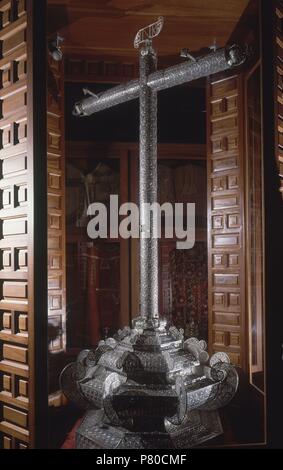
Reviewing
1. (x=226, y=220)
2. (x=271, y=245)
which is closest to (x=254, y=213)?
(x=226, y=220)

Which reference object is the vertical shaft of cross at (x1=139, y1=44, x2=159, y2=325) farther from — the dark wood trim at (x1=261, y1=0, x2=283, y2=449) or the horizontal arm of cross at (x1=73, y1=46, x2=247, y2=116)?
the dark wood trim at (x1=261, y1=0, x2=283, y2=449)

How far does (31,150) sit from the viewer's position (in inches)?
82.4

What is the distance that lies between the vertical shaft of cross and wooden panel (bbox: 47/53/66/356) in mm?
1070

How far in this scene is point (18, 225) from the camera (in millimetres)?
2211

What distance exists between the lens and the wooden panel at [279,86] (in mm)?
2268

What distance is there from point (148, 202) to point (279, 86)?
1.02m

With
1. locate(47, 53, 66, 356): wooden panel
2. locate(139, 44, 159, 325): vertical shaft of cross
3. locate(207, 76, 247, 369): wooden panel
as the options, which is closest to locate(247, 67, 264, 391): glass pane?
locate(207, 76, 247, 369): wooden panel

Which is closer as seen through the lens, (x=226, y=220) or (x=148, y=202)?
(x=148, y=202)

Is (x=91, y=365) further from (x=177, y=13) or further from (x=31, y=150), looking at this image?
(x=177, y=13)

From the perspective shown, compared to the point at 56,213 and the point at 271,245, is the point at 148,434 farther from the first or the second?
the point at 56,213

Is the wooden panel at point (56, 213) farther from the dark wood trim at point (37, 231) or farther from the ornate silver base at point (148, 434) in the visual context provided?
the dark wood trim at point (37, 231)

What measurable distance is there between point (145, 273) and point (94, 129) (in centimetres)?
180

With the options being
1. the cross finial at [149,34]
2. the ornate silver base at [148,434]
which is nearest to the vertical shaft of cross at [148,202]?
the cross finial at [149,34]
